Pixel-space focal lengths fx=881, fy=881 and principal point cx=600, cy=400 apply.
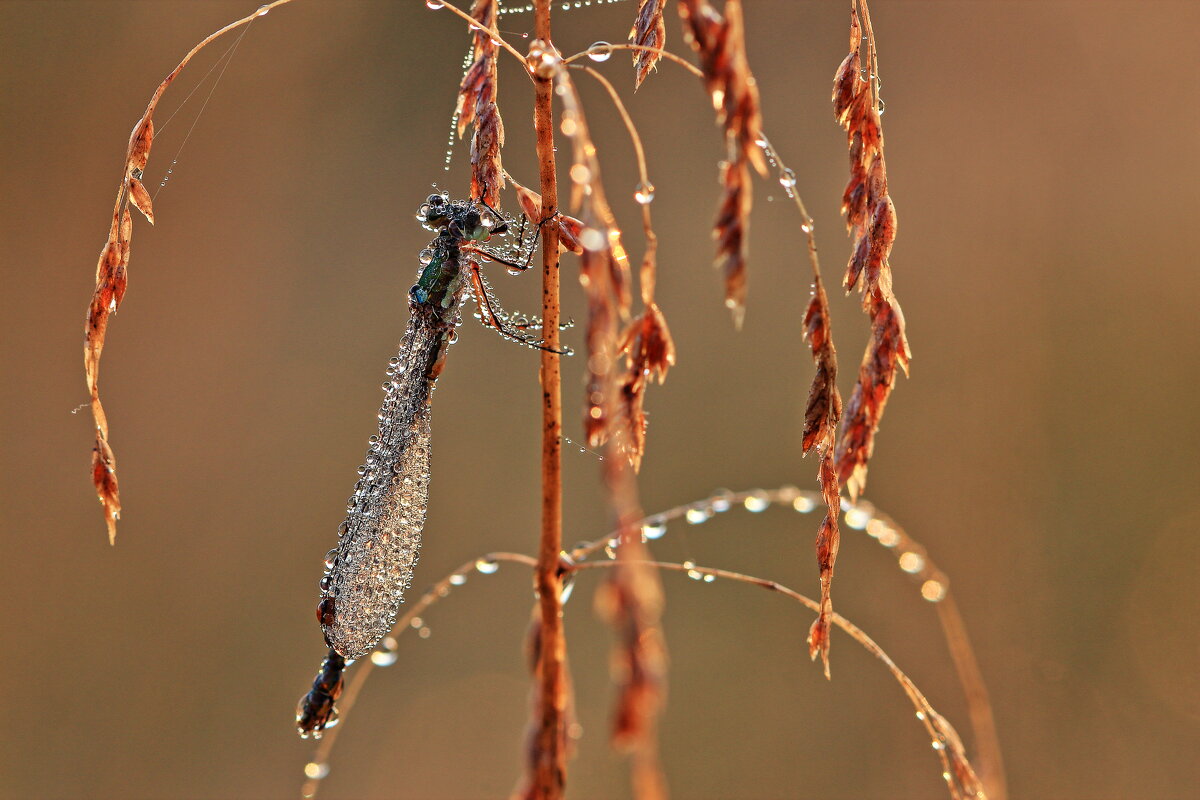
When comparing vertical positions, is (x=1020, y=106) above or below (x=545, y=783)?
above

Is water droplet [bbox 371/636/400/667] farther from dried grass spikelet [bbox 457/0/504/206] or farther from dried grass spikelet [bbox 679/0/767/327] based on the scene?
dried grass spikelet [bbox 679/0/767/327]

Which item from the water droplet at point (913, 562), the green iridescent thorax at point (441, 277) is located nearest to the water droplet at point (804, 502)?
the water droplet at point (913, 562)

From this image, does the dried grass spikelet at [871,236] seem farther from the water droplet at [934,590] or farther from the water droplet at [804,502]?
the water droplet at [934,590]

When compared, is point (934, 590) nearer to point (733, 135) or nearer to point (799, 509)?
point (799, 509)

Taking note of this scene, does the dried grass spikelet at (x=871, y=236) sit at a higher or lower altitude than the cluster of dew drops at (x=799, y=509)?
higher

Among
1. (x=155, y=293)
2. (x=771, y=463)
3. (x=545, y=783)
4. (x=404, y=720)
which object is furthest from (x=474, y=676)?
(x=545, y=783)

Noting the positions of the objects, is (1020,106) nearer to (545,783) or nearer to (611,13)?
(611,13)
